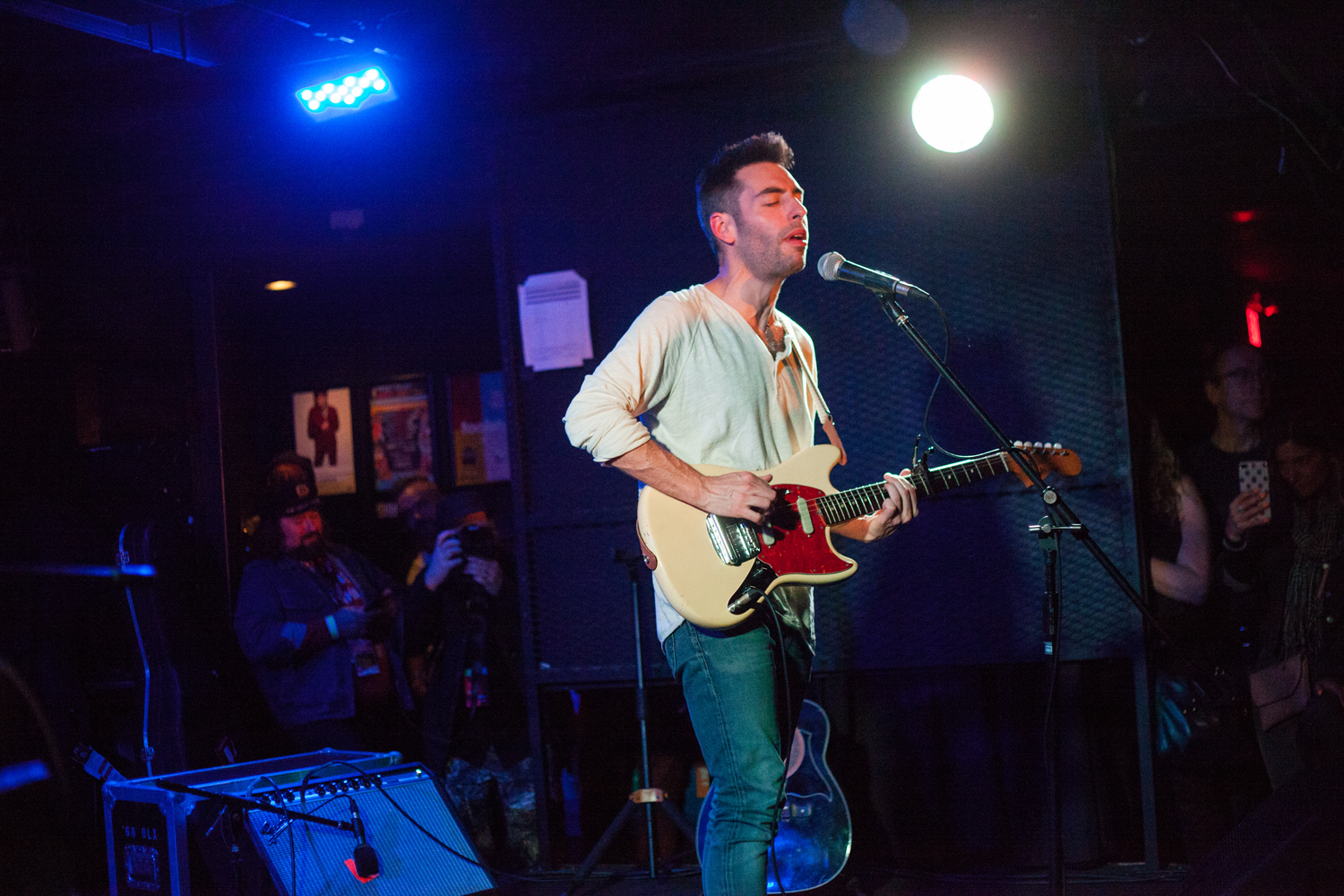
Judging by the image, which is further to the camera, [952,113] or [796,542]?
[952,113]

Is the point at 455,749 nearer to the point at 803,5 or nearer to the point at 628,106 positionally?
the point at 628,106

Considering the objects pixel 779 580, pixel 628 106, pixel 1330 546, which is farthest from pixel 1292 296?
pixel 779 580

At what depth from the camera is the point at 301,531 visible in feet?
15.3

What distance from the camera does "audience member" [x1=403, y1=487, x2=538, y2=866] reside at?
4406 millimetres

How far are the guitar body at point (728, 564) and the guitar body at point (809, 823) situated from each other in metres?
1.18

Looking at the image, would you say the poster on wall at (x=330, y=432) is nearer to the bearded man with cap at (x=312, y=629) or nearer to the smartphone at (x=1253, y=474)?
the bearded man with cap at (x=312, y=629)

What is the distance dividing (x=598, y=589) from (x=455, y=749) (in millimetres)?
1073

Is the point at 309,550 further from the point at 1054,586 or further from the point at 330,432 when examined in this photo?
the point at 1054,586

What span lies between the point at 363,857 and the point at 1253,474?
11.1ft

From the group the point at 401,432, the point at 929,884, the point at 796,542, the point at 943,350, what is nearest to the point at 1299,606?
the point at 943,350

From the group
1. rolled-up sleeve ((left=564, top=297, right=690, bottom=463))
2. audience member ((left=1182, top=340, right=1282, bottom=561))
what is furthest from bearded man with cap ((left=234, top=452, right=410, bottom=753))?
audience member ((left=1182, top=340, right=1282, bottom=561))

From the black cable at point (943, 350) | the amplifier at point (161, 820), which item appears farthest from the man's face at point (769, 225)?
the amplifier at point (161, 820)

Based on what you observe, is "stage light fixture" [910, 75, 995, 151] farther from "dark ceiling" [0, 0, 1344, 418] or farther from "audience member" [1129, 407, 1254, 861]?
"audience member" [1129, 407, 1254, 861]

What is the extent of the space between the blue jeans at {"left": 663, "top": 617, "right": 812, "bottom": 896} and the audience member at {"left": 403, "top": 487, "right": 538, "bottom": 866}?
81.1 inches
